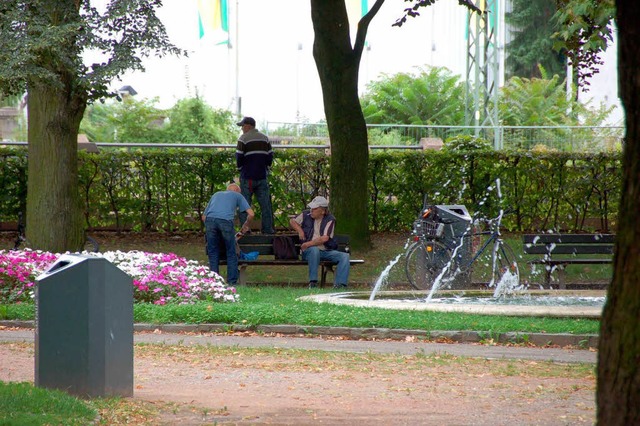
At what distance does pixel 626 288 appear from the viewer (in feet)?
13.1

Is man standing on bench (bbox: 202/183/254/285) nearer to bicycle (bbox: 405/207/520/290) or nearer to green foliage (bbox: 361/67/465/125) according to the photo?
bicycle (bbox: 405/207/520/290)

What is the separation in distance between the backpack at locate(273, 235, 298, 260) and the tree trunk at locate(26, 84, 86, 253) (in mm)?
3118

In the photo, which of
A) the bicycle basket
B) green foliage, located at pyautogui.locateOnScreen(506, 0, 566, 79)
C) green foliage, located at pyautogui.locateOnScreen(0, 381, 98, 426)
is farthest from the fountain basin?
green foliage, located at pyautogui.locateOnScreen(506, 0, 566, 79)

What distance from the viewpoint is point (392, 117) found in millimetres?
44375

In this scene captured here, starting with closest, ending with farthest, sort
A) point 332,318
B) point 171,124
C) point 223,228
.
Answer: point 332,318
point 223,228
point 171,124

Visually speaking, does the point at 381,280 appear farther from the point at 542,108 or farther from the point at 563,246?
the point at 542,108

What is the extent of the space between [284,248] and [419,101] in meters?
29.3

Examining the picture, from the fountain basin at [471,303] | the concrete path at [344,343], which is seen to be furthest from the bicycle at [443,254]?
the concrete path at [344,343]

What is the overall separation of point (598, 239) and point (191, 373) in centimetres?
936

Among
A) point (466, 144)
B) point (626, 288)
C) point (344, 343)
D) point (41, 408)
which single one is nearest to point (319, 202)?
point (344, 343)

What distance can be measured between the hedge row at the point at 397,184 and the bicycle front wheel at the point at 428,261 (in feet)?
17.6

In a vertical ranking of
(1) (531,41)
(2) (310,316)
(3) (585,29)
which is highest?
(1) (531,41)

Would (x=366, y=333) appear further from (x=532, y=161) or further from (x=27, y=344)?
(x=532, y=161)

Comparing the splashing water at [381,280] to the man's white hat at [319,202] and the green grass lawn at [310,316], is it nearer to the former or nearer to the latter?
the green grass lawn at [310,316]
